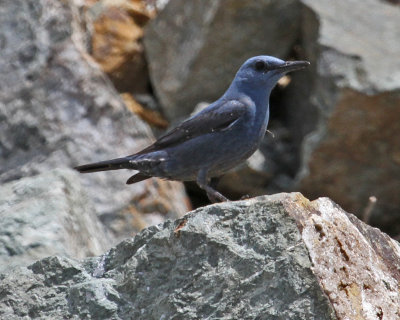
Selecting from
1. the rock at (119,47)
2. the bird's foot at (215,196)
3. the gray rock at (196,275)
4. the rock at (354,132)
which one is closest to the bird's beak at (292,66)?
the bird's foot at (215,196)

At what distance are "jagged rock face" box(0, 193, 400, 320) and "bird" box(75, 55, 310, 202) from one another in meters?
1.64

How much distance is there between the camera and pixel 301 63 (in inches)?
248

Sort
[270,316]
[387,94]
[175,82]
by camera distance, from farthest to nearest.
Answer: [175,82] < [387,94] < [270,316]

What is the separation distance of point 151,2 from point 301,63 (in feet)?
13.4

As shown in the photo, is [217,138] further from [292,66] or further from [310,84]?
[310,84]

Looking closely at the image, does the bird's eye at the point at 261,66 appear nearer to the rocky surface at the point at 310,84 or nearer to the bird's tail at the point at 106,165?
the bird's tail at the point at 106,165

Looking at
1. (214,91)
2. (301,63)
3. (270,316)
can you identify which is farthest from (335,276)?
(214,91)

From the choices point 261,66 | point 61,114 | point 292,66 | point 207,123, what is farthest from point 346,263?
point 61,114

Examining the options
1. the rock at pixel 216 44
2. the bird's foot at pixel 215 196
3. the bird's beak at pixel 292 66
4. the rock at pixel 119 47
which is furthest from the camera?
the rock at pixel 119 47

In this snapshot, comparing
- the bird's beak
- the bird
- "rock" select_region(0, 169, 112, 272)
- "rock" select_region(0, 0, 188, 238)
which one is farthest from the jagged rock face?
"rock" select_region(0, 0, 188, 238)

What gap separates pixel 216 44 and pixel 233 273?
4.97 m

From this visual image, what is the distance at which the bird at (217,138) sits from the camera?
6062mm

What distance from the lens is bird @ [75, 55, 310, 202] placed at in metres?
6.06

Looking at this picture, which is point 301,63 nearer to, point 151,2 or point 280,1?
point 280,1
